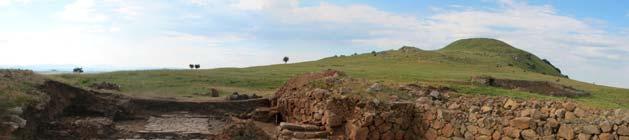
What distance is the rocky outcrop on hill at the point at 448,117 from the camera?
9.53 meters

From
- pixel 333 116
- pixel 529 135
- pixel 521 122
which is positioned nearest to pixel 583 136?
pixel 529 135

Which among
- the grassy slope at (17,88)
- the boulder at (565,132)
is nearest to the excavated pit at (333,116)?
the boulder at (565,132)

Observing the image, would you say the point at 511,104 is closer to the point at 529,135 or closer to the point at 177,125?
the point at 529,135

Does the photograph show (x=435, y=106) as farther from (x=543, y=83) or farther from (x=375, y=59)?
(x=375, y=59)

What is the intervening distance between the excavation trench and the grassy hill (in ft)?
10.4

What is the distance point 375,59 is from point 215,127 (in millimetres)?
27799

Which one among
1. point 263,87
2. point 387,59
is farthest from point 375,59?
point 263,87

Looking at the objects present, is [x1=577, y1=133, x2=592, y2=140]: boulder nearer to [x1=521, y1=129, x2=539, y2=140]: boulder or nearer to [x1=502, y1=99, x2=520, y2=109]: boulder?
[x1=521, y1=129, x2=539, y2=140]: boulder

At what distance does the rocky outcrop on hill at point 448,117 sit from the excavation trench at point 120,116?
2538 millimetres

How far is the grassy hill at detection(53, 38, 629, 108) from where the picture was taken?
71.3 feet

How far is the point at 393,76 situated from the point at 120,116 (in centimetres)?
1412

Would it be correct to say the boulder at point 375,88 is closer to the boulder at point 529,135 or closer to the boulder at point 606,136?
the boulder at point 529,135

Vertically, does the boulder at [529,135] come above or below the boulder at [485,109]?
below

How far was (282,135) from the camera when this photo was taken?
13367mm
